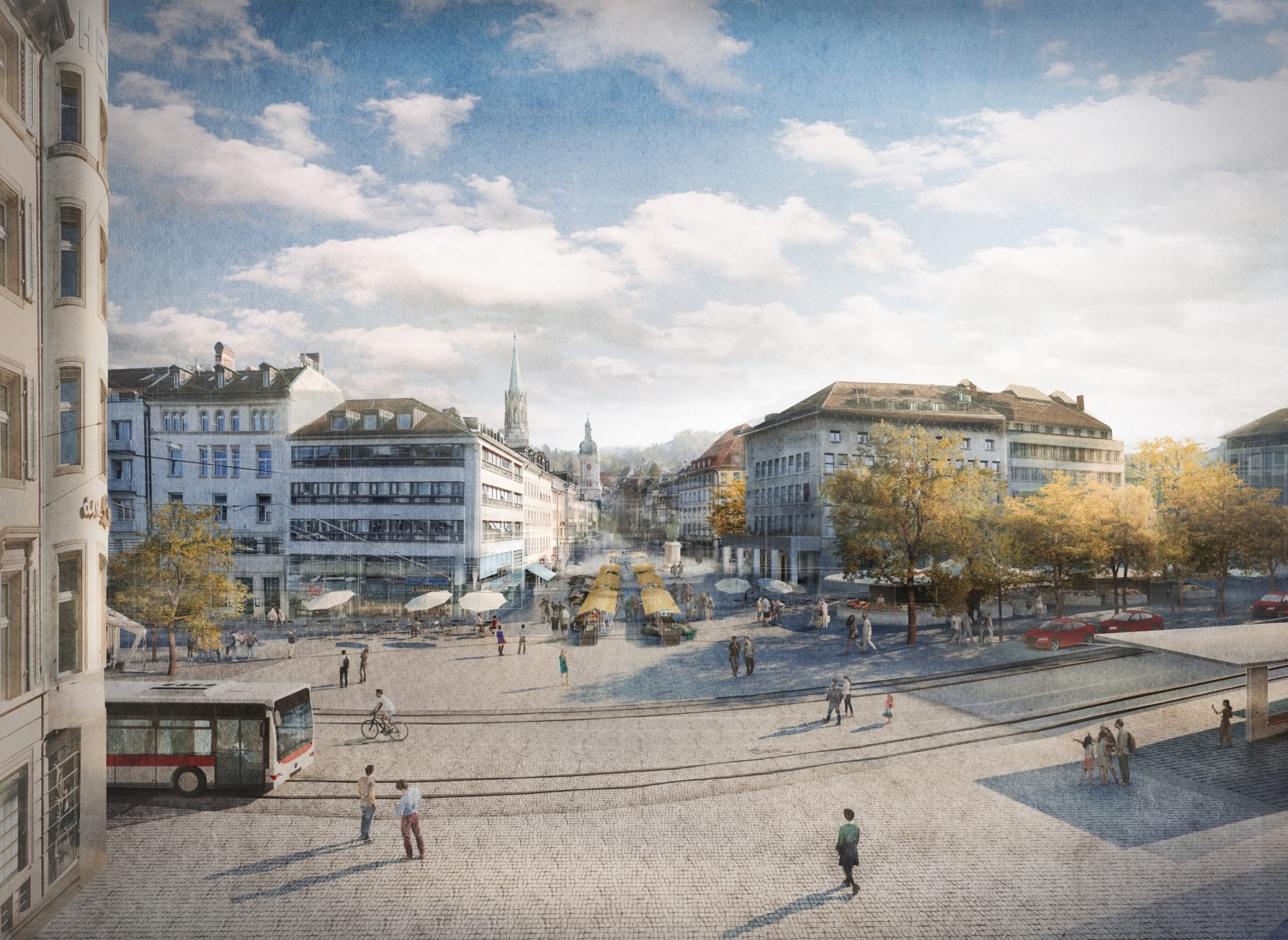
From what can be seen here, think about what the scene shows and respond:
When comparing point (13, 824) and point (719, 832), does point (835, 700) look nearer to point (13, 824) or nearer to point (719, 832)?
point (719, 832)

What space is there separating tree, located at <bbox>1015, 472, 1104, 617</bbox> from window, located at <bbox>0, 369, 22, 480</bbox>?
Result: 1819 centimetres

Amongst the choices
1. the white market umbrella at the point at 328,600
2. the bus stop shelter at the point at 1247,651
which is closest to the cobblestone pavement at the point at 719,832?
the bus stop shelter at the point at 1247,651

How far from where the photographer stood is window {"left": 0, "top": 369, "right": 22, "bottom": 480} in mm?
5273

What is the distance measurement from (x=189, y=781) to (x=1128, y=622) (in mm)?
19726

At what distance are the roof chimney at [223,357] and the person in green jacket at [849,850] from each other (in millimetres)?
11291

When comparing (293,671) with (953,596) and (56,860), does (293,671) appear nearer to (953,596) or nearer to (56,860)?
(56,860)

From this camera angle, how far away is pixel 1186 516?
14.6 meters

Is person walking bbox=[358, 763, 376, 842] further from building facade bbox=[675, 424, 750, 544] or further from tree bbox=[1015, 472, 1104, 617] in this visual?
building facade bbox=[675, 424, 750, 544]

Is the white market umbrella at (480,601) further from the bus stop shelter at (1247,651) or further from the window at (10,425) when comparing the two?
the bus stop shelter at (1247,651)

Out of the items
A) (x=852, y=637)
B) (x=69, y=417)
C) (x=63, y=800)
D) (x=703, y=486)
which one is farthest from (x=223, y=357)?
(x=703, y=486)

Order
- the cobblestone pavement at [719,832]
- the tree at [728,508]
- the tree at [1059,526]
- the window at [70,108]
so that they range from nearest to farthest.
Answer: the window at [70,108]
the cobblestone pavement at [719,832]
the tree at [1059,526]
the tree at [728,508]

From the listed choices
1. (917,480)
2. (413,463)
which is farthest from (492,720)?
(917,480)

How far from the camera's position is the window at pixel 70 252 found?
19.6 feet

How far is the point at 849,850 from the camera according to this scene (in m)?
6.82
